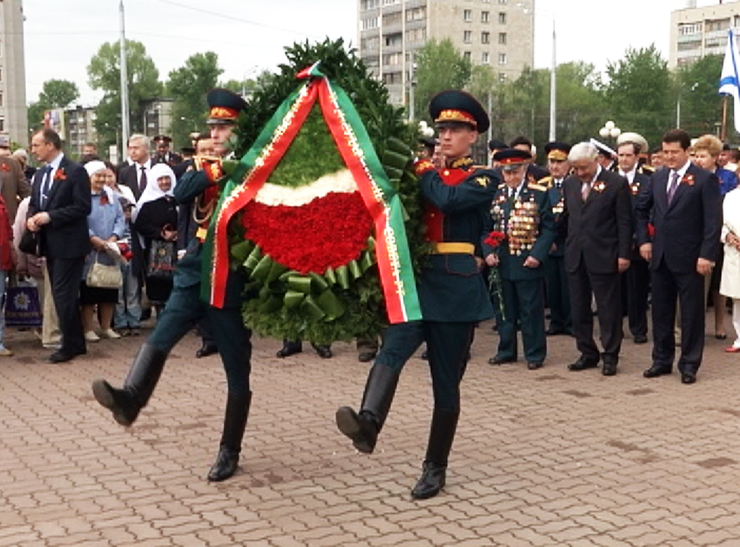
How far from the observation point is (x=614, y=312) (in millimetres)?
8766

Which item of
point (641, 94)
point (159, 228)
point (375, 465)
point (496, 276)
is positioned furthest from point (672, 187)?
point (641, 94)

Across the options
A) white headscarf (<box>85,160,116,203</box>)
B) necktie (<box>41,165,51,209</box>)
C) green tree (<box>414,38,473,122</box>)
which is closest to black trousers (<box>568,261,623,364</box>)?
white headscarf (<box>85,160,116,203</box>)

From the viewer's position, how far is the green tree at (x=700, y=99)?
6033cm

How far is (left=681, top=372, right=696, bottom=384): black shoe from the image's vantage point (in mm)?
8320

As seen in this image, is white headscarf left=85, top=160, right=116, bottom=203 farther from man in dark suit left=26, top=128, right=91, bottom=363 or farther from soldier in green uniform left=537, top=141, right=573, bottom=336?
soldier in green uniform left=537, top=141, right=573, bottom=336

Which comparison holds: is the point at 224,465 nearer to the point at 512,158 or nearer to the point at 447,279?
the point at 447,279

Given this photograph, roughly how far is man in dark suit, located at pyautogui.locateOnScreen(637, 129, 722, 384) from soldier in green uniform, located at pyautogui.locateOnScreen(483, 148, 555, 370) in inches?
38.4

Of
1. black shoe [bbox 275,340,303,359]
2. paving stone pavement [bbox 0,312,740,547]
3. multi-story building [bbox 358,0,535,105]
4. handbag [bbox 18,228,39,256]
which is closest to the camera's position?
paving stone pavement [bbox 0,312,740,547]

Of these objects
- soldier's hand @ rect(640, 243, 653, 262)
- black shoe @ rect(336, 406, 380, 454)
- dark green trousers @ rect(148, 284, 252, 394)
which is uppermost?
soldier's hand @ rect(640, 243, 653, 262)

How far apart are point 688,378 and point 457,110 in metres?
4.16

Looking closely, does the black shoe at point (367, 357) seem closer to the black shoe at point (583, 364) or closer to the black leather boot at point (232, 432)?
the black shoe at point (583, 364)

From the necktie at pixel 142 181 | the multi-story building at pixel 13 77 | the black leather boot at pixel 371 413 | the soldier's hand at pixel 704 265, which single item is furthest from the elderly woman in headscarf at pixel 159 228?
the multi-story building at pixel 13 77

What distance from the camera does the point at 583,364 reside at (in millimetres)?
8938

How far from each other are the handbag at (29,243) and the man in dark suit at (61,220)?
0.48ft
